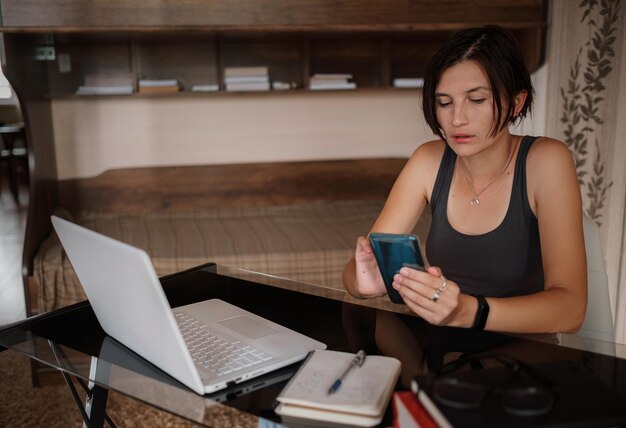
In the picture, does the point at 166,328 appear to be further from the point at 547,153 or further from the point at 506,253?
the point at 547,153

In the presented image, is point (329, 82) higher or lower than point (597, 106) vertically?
higher

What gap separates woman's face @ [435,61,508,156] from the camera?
4.59 ft

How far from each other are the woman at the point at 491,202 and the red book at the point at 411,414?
37 cm

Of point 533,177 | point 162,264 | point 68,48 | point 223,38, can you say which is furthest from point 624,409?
point 68,48

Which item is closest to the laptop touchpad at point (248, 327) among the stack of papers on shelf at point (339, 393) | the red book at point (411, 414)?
the stack of papers on shelf at point (339, 393)

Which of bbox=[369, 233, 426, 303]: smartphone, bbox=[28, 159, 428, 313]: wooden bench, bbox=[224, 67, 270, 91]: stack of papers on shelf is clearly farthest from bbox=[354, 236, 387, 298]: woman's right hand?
bbox=[224, 67, 270, 91]: stack of papers on shelf

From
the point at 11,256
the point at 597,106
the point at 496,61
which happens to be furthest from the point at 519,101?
the point at 11,256

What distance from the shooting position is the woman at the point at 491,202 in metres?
1.26

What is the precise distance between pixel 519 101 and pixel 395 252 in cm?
58

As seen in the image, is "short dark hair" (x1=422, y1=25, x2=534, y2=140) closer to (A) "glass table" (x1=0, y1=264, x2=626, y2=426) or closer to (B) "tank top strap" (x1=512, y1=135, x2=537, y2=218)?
(B) "tank top strap" (x1=512, y1=135, x2=537, y2=218)

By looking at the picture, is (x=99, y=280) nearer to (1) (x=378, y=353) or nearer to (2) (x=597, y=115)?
(1) (x=378, y=353)

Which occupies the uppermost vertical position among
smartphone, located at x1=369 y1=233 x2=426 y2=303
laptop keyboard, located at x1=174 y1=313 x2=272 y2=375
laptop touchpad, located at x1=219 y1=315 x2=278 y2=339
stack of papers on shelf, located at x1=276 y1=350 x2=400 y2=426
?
smartphone, located at x1=369 y1=233 x2=426 y2=303

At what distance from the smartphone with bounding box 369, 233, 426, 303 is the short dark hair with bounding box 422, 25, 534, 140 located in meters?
0.49

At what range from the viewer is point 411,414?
75 centimetres
